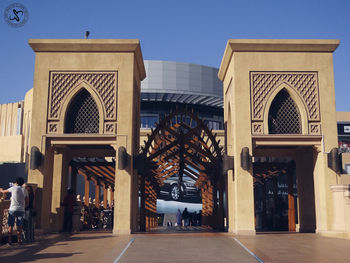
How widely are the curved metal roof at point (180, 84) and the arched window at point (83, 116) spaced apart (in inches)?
1318

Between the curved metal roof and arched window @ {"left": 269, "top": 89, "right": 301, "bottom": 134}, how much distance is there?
3338 centimetres

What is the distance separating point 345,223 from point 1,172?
1307 inches

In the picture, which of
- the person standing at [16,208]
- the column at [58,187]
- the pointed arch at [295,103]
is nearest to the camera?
the person standing at [16,208]

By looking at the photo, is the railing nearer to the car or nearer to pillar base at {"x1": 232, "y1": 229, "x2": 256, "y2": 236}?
pillar base at {"x1": 232, "y1": 229, "x2": 256, "y2": 236}

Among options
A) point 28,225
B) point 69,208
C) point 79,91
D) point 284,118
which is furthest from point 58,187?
point 284,118

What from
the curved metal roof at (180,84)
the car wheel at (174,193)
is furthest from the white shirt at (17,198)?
the curved metal roof at (180,84)

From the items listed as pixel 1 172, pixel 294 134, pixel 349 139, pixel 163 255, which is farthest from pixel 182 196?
pixel 163 255

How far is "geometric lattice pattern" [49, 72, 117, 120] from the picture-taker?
1625 cm

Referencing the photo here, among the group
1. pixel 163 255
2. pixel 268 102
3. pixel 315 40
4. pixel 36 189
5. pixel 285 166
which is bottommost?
pixel 163 255

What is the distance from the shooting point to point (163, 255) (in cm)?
884

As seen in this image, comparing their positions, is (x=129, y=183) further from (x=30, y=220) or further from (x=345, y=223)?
(x=345, y=223)

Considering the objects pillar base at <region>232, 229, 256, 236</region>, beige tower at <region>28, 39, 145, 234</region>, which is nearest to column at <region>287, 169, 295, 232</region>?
pillar base at <region>232, 229, 256, 236</region>

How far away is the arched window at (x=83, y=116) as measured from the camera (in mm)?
16547

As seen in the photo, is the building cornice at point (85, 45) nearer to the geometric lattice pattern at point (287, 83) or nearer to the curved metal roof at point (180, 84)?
the geometric lattice pattern at point (287, 83)
